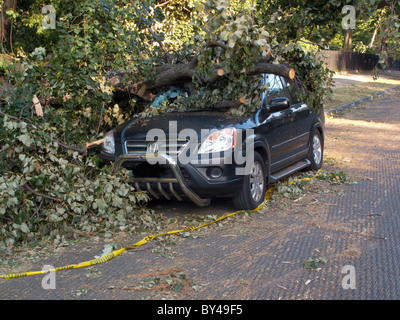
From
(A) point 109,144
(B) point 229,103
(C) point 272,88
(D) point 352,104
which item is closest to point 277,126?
(C) point 272,88

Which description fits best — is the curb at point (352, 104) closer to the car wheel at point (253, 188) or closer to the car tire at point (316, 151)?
the car tire at point (316, 151)

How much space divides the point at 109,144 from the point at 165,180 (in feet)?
3.68

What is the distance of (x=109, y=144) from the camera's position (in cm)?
701

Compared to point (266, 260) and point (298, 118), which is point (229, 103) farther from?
point (266, 260)

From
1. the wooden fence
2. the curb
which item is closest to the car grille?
the curb

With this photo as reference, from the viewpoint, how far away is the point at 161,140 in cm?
646

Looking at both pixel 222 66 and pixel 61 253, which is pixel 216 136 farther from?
pixel 61 253

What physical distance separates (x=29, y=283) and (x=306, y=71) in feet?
19.5

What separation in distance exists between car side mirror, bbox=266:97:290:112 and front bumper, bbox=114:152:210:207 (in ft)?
5.30

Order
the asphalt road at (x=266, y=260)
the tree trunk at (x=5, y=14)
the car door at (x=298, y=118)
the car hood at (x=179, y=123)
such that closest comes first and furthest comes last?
the asphalt road at (x=266, y=260)
the car hood at (x=179, y=123)
the car door at (x=298, y=118)
the tree trunk at (x=5, y=14)

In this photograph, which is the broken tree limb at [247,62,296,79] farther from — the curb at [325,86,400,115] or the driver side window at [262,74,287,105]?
the curb at [325,86,400,115]

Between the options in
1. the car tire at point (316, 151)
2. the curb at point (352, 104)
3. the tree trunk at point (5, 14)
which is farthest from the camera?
the curb at point (352, 104)

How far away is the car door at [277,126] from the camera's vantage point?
23.7ft

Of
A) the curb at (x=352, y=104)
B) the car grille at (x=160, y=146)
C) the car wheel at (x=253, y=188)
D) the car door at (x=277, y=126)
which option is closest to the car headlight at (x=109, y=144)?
the car grille at (x=160, y=146)
